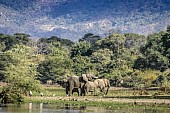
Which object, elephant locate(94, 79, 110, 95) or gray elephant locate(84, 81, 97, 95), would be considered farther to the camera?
elephant locate(94, 79, 110, 95)

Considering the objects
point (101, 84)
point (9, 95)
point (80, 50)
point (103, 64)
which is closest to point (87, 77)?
point (101, 84)

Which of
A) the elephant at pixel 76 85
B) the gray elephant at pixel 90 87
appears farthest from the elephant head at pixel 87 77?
the gray elephant at pixel 90 87

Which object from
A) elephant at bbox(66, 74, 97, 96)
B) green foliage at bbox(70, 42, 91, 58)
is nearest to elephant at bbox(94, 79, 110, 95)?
elephant at bbox(66, 74, 97, 96)

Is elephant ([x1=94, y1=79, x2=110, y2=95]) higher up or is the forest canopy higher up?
the forest canopy

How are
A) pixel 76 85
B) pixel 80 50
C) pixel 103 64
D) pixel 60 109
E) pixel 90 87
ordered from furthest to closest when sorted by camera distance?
pixel 80 50, pixel 103 64, pixel 90 87, pixel 76 85, pixel 60 109

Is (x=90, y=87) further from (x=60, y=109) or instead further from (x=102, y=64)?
(x=102, y=64)

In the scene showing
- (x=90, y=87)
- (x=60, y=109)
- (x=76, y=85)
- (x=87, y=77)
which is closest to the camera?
(x=60, y=109)

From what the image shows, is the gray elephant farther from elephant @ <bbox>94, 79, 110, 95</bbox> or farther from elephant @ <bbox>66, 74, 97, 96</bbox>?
elephant @ <bbox>94, 79, 110, 95</bbox>

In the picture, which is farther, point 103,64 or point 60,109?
point 103,64

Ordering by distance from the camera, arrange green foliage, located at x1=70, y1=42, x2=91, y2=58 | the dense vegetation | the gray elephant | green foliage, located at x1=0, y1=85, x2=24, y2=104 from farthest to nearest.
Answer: green foliage, located at x1=70, y1=42, x2=91, y2=58 < the dense vegetation < the gray elephant < green foliage, located at x1=0, y1=85, x2=24, y2=104

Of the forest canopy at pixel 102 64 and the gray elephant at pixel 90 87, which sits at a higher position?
the forest canopy at pixel 102 64

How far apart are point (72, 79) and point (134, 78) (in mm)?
26595

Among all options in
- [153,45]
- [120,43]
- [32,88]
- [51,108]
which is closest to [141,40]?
[120,43]

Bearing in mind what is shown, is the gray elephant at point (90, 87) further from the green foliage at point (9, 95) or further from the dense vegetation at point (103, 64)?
the green foliage at point (9, 95)
